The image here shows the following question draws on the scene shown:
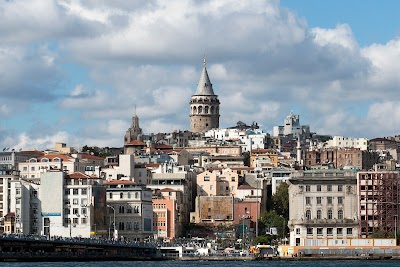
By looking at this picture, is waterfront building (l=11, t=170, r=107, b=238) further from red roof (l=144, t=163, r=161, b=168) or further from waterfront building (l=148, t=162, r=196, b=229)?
red roof (l=144, t=163, r=161, b=168)

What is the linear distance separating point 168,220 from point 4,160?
40.1 meters

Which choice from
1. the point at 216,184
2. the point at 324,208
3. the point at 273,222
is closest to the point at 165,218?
the point at 273,222

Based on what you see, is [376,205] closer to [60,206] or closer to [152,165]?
[60,206]

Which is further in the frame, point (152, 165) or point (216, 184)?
point (152, 165)

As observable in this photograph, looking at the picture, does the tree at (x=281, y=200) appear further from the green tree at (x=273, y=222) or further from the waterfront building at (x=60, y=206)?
the waterfront building at (x=60, y=206)

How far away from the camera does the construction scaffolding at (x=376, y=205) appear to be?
445ft

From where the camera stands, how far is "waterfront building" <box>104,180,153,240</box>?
144375 mm

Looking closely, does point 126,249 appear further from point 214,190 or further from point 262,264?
point 214,190

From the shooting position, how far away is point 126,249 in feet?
429

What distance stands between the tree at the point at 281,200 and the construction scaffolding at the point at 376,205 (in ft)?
79.6

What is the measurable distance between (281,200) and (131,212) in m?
23.6

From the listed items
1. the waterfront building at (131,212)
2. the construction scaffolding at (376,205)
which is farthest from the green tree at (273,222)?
the construction scaffolding at (376,205)

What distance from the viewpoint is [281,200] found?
16138 centimetres

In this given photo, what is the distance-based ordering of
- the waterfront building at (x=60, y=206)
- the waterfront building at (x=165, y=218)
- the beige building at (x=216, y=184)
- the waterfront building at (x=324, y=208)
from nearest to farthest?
the waterfront building at (x=324, y=208) < the waterfront building at (x=60, y=206) < the waterfront building at (x=165, y=218) < the beige building at (x=216, y=184)
